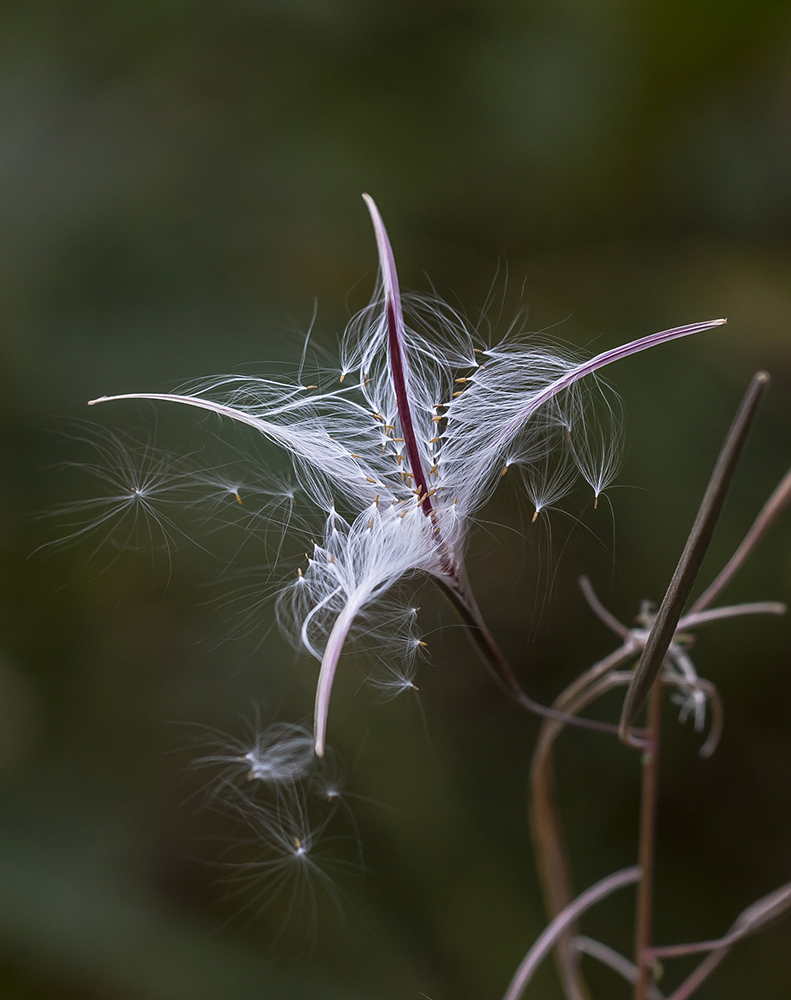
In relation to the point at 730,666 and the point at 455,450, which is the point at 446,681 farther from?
the point at 455,450

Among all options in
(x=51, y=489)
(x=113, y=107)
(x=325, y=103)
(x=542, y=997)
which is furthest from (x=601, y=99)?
(x=542, y=997)

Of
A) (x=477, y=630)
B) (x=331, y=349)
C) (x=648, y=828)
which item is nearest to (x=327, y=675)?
(x=477, y=630)

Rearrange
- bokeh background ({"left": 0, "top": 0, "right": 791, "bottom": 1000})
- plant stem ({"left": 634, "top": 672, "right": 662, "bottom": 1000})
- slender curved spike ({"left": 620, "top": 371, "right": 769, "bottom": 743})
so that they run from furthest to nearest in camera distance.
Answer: bokeh background ({"left": 0, "top": 0, "right": 791, "bottom": 1000}) → plant stem ({"left": 634, "top": 672, "right": 662, "bottom": 1000}) → slender curved spike ({"left": 620, "top": 371, "right": 769, "bottom": 743})

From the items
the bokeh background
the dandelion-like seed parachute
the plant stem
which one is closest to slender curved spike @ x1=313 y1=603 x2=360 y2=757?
the dandelion-like seed parachute

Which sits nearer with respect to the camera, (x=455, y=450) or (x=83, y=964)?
(x=455, y=450)

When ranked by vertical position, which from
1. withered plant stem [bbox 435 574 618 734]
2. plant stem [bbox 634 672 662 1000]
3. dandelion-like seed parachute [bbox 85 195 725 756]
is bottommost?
plant stem [bbox 634 672 662 1000]

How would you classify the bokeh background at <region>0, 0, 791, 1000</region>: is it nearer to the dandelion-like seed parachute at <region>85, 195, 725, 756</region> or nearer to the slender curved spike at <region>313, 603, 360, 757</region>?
the dandelion-like seed parachute at <region>85, 195, 725, 756</region>

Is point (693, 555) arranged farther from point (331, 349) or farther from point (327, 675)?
point (331, 349)
